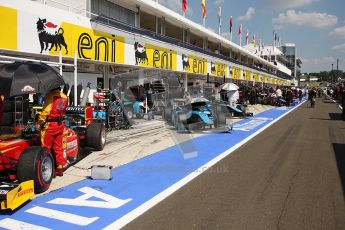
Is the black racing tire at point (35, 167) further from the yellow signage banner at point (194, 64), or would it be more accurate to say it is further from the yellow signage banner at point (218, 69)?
the yellow signage banner at point (218, 69)

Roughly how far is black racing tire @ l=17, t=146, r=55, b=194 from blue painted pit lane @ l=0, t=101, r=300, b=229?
21 cm

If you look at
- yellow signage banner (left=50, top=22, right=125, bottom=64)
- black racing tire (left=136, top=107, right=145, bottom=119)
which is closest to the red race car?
yellow signage banner (left=50, top=22, right=125, bottom=64)

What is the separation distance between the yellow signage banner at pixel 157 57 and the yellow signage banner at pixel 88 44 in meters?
2.27

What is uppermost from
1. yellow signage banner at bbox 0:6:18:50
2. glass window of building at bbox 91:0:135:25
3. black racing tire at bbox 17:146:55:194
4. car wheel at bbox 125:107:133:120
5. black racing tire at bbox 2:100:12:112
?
glass window of building at bbox 91:0:135:25

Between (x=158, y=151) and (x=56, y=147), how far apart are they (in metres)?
3.60

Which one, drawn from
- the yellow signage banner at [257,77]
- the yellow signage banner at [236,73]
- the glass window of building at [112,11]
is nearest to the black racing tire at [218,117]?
the glass window of building at [112,11]

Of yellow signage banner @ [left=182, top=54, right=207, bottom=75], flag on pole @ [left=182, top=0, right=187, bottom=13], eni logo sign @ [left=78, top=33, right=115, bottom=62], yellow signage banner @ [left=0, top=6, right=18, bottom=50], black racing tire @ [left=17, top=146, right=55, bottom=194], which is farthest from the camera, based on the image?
flag on pole @ [left=182, top=0, right=187, bottom=13]

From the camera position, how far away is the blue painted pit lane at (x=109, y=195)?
15.6 ft

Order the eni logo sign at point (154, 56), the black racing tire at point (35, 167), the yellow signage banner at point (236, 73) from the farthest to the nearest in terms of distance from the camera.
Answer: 1. the yellow signage banner at point (236, 73)
2. the eni logo sign at point (154, 56)
3. the black racing tire at point (35, 167)

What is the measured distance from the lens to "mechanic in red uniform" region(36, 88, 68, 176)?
6.47 meters

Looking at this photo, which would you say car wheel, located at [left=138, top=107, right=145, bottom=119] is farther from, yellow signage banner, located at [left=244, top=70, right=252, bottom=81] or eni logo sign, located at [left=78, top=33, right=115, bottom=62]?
yellow signage banner, located at [left=244, top=70, right=252, bottom=81]

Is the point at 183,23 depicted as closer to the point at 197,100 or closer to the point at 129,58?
the point at 129,58

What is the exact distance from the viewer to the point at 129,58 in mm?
20203

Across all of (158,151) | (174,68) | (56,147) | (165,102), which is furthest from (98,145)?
(174,68)
